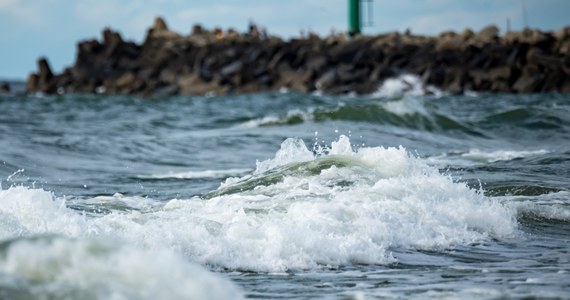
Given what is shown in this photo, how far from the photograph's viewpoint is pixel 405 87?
4188 cm

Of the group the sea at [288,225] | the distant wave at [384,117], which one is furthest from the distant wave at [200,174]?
the distant wave at [384,117]

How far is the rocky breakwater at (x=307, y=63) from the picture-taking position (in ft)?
136

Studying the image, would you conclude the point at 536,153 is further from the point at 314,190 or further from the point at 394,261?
the point at 394,261

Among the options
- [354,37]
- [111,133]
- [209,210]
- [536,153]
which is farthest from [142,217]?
[354,37]

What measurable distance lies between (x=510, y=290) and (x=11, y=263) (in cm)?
238

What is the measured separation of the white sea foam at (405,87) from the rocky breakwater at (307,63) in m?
0.33

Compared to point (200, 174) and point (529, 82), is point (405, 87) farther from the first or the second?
point (200, 174)

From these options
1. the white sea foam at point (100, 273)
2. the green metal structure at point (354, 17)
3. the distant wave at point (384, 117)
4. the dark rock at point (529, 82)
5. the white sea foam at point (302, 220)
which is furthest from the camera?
the green metal structure at point (354, 17)

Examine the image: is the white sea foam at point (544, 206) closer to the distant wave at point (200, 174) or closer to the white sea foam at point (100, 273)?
the distant wave at point (200, 174)

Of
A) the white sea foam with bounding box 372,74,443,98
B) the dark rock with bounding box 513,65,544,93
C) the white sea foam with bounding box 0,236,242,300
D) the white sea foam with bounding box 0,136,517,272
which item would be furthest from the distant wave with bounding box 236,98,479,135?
the white sea foam with bounding box 372,74,443,98

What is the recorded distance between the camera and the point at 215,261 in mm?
6227

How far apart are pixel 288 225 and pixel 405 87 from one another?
117 ft

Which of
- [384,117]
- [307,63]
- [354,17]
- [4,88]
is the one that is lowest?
[384,117]

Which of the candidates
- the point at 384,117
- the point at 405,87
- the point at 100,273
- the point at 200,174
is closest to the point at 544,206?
the point at 200,174
